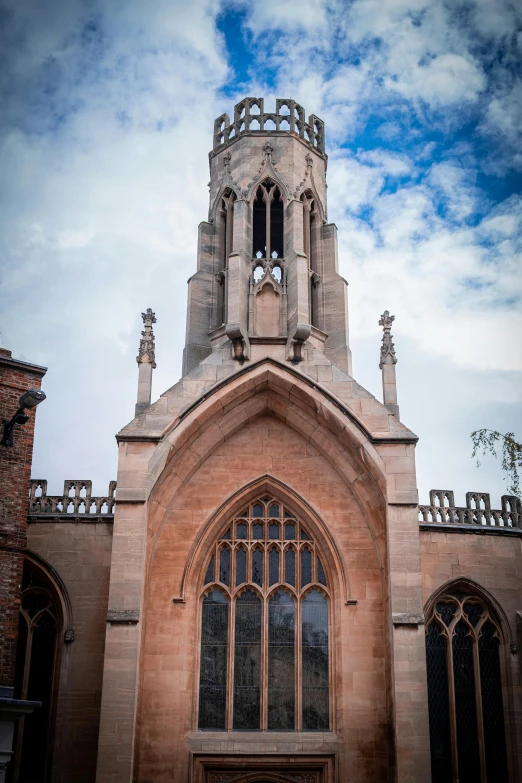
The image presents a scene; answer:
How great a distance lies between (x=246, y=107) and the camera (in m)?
25.5

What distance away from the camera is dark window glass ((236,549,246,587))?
20.7 meters

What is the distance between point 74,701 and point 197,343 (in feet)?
27.9

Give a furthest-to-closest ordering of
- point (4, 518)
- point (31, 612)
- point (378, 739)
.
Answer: point (31, 612) < point (378, 739) < point (4, 518)

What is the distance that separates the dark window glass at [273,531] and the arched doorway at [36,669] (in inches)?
183

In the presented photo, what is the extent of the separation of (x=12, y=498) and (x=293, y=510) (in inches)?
255

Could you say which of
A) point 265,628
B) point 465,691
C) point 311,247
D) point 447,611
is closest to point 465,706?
point 465,691

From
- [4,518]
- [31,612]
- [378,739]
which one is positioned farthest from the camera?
[31,612]

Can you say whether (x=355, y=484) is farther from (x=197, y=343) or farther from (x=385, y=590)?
(x=197, y=343)

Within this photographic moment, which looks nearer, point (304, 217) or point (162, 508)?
point (162, 508)

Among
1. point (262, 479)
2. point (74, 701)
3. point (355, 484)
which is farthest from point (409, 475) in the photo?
point (74, 701)

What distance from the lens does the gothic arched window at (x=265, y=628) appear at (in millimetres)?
19641

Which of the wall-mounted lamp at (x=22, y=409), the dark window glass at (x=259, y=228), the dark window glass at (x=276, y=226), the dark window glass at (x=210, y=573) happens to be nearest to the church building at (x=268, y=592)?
the dark window glass at (x=210, y=573)

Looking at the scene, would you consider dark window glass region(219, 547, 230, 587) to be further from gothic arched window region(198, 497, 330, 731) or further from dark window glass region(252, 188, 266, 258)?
dark window glass region(252, 188, 266, 258)

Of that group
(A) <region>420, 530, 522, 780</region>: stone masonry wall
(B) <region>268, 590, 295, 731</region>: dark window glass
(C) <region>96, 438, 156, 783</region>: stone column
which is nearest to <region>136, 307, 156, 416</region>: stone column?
(C) <region>96, 438, 156, 783</region>: stone column
